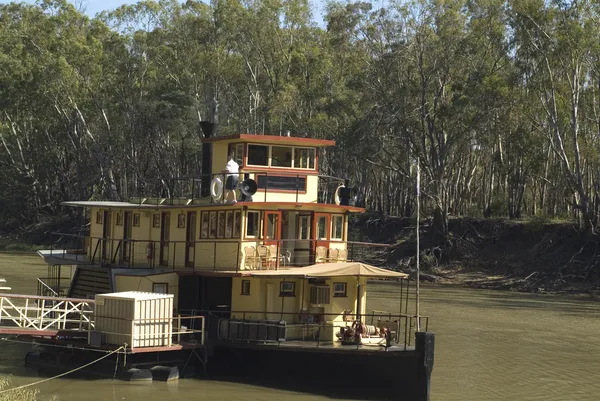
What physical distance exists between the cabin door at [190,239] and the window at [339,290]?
3.52 metres

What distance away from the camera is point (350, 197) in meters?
25.5

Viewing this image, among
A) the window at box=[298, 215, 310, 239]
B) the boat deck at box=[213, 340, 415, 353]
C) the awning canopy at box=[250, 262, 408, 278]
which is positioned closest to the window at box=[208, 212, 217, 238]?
the awning canopy at box=[250, 262, 408, 278]

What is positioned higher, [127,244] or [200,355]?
[127,244]

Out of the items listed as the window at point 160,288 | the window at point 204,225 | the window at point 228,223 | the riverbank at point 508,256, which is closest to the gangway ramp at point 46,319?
the window at point 160,288

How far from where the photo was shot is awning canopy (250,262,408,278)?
21609 mm

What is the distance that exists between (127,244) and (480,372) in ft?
30.1

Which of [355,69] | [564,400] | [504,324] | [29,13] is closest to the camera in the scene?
[564,400]

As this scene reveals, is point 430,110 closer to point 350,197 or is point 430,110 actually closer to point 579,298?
point 579,298

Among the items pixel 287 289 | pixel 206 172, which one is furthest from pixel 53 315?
pixel 287 289

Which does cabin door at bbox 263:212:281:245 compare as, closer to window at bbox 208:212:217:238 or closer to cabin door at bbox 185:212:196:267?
window at bbox 208:212:217:238

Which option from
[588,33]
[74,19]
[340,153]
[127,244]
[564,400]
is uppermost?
[74,19]

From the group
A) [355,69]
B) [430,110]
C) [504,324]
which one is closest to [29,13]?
[355,69]

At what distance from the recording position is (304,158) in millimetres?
24984

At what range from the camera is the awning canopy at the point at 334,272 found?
70.9 ft
